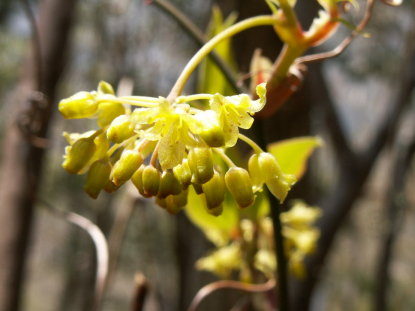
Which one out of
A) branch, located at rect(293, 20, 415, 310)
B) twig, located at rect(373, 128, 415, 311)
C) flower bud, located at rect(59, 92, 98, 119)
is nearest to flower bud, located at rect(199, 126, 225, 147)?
flower bud, located at rect(59, 92, 98, 119)

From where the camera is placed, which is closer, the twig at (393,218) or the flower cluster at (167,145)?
the flower cluster at (167,145)

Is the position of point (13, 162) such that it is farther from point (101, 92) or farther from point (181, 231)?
point (181, 231)

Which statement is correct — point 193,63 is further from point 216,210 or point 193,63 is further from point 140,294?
point 140,294

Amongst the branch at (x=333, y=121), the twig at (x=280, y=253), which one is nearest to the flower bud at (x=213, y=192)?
the twig at (x=280, y=253)

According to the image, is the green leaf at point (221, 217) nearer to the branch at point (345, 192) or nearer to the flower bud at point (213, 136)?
the flower bud at point (213, 136)

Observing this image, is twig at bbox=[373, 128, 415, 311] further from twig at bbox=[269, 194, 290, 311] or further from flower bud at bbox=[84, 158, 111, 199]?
Result: flower bud at bbox=[84, 158, 111, 199]

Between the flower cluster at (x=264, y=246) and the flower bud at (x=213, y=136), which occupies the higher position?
the flower bud at (x=213, y=136)

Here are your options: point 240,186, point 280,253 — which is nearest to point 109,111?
point 240,186
